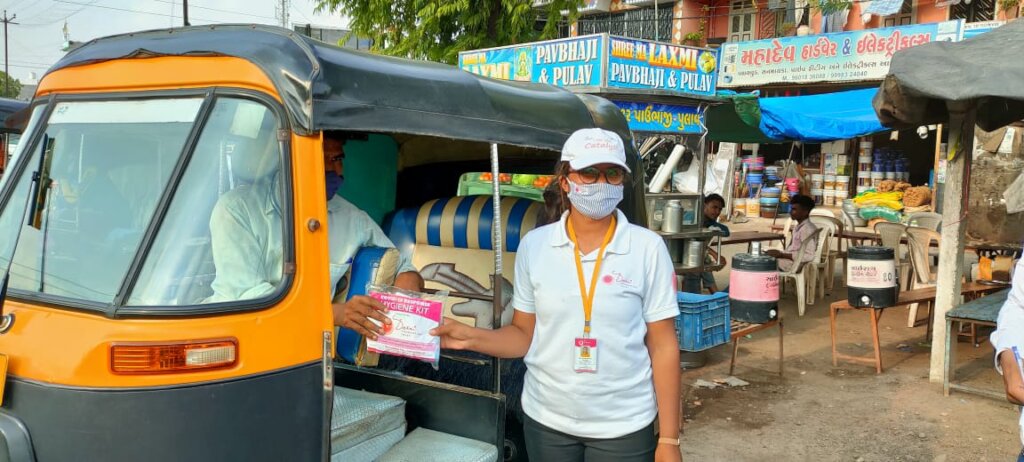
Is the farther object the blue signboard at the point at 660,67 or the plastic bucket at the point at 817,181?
the plastic bucket at the point at 817,181

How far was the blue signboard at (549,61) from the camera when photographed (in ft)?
26.7

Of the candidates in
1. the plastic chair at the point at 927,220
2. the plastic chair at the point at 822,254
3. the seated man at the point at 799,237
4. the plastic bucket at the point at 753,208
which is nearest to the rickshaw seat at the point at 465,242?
the seated man at the point at 799,237

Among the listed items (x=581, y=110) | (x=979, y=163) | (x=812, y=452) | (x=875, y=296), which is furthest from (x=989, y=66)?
(x=979, y=163)

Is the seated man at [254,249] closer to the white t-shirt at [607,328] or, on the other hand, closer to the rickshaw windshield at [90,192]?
the rickshaw windshield at [90,192]

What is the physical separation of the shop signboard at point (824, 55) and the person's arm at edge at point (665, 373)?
53.0ft

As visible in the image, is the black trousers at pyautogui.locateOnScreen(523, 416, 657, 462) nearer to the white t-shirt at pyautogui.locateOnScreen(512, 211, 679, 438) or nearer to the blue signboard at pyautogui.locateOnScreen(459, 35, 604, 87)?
the white t-shirt at pyautogui.locateOnScreen(512, 211, 679, 438)

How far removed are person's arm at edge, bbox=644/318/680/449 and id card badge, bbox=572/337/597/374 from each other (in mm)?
208

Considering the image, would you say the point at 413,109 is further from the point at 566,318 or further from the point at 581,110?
the point at 581,110

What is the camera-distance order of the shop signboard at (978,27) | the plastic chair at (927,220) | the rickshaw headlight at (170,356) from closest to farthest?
the rickshaw headlight at (170,356) < the plastic chair at (927,220) < the shop signboard at (978,27)

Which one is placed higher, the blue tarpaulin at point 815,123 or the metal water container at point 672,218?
the blue tarpaulin at point 815,123

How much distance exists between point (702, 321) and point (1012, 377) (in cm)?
327

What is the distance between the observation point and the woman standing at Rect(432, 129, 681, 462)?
8.34 ft

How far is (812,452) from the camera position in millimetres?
5121

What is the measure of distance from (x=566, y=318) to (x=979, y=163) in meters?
11.5
